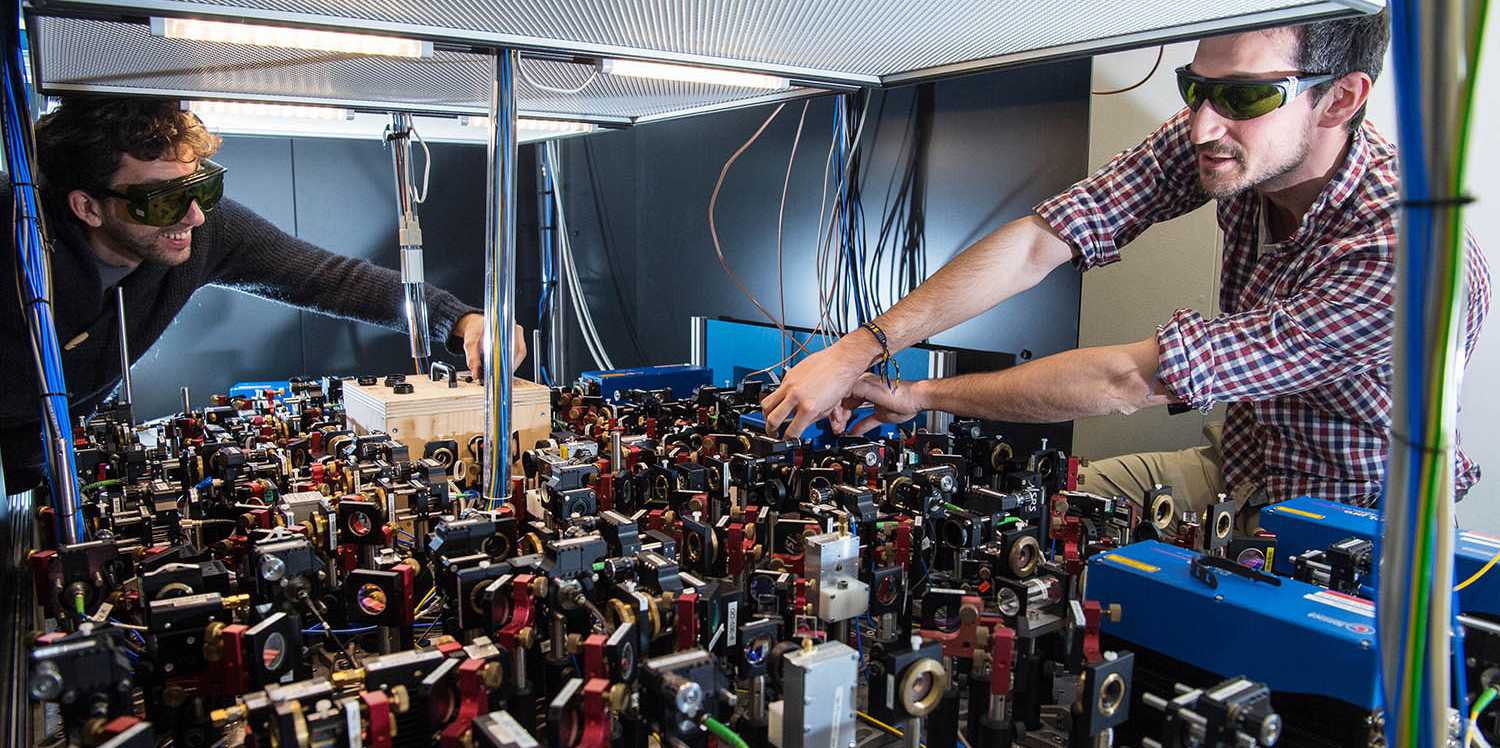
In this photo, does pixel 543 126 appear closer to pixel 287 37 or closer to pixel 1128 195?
pixel 287 37

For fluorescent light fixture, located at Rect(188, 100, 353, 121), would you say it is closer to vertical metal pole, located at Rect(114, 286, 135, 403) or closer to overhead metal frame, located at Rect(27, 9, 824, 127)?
overhead metal frame, located at Rect(27, 9, 824, 127)

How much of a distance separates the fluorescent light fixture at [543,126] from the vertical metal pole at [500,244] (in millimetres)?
991

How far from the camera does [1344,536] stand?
1.48 m

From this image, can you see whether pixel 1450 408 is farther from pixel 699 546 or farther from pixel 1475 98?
pixel 699 546

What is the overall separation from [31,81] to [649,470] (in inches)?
56.7

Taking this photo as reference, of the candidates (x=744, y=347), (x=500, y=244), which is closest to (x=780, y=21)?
(x=500, y=244)

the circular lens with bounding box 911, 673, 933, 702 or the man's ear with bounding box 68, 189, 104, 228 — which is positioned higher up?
the man's ear with bounding box 68, 189, 104, 228

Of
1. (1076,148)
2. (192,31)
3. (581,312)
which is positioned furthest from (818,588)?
(581,312)

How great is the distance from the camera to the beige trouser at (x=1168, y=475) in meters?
2.46

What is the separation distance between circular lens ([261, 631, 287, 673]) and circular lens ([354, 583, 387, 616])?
20cm

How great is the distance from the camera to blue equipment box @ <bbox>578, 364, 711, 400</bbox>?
3447 millimetres

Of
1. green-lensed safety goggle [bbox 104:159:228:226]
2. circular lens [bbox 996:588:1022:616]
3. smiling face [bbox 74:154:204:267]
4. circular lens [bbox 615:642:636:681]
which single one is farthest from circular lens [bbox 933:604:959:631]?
smiling face [bbox 74:154:204:267]

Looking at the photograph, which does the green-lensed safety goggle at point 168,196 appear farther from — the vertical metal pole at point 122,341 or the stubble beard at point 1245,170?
the stubble beard at point 1245,170

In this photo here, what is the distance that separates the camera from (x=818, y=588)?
1.24m
